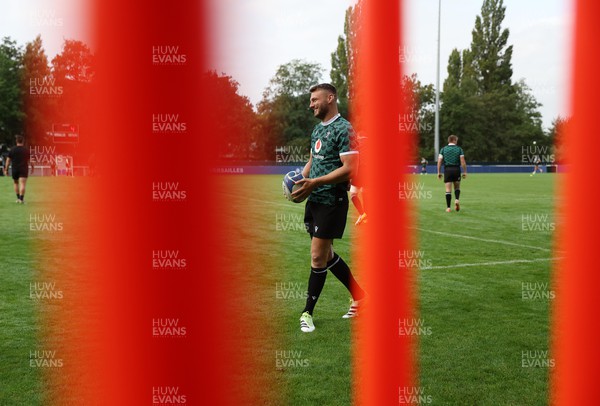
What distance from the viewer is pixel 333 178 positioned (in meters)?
5.04

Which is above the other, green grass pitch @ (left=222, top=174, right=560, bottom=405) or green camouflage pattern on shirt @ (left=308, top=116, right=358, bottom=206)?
green camouflage pattern on shirt @ (left=308, top=116, right=358, bottom=206)

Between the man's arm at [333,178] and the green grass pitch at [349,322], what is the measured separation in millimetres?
424

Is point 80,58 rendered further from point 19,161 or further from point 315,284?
point 19,161

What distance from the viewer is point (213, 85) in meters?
1.29

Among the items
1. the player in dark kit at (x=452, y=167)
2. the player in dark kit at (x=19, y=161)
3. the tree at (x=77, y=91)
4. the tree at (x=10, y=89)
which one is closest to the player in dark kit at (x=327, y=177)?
the tree at (x=77, y=91)

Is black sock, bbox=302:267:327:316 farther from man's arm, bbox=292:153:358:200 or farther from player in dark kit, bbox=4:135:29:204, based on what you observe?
player in dark kit, bbox=4:135:29:204

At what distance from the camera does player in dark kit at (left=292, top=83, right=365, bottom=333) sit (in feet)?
17.1

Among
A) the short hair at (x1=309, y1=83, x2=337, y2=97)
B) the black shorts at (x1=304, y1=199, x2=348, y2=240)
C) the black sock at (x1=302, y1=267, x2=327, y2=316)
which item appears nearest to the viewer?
the short hair at (x1=309, y1=83, x2=337, y2=97)

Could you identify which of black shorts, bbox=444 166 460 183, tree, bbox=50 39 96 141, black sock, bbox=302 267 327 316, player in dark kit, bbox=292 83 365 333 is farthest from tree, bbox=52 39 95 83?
black shorts, bbox=444 166 460 183

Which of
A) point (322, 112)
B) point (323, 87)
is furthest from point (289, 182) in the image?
point (323, 87)

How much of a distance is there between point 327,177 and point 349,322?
1.46 m

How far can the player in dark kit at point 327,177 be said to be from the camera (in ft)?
17.1

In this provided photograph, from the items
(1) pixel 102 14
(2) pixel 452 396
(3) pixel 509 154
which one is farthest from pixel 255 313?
(3) pixel 509 154

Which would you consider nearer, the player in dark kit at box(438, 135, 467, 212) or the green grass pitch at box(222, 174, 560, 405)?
the green grass pitch at box(222, 174, 560, 405)
